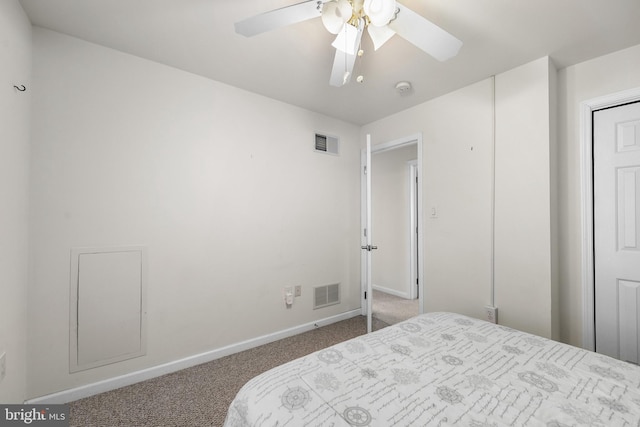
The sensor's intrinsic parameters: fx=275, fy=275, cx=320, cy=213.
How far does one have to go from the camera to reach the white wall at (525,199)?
1.99 meters

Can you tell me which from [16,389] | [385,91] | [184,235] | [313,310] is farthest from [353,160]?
[16,389]

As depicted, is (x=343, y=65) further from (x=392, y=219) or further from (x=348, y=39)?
(x=392, y=219)

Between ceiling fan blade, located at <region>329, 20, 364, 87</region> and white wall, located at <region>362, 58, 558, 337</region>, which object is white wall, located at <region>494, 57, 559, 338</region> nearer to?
white wall, located at <region>362, 58, 558, 337</region>

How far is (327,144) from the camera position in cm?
312

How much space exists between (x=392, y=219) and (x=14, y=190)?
3957 mm

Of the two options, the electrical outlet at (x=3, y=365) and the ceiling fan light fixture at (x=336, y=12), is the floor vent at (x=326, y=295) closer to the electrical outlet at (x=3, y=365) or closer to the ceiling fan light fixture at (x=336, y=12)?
the electrical outlet at (x=3, y=365)

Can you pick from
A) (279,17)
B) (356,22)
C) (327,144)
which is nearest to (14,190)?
(279,17)

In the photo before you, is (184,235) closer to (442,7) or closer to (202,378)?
(202,378)

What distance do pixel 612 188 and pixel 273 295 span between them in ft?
Result: 9.17

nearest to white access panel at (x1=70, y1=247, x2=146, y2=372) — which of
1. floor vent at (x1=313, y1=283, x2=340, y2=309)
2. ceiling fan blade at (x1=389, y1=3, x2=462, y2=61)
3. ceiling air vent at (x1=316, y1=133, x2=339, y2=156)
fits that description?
floor vent at (x1=313, y1=283, x2=340, y2=309)

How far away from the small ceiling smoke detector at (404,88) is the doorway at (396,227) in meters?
1.30

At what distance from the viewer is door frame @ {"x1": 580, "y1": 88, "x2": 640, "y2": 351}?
1.98 m

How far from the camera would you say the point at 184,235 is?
7.17 ft

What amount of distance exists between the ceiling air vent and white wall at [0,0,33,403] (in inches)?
87.5
